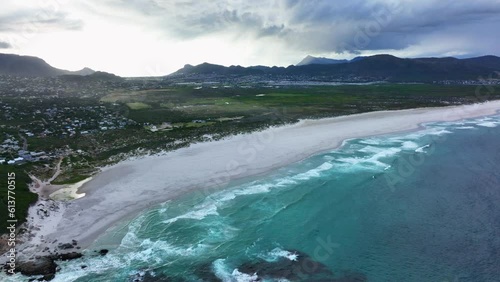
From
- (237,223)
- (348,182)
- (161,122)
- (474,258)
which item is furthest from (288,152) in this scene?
(161,122)

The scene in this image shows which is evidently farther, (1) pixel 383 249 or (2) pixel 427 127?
(2) pixel 427 127

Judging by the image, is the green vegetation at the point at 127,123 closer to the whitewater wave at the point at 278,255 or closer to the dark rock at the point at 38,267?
the dark rock at the point at 38,267

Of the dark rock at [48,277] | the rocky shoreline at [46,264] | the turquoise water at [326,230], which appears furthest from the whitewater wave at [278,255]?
the dark rock at [48,277]

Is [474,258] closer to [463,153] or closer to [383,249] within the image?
[383,249]

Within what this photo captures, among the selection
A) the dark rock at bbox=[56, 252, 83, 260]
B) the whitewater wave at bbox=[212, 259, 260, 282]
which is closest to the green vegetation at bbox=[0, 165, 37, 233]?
the dark rock at bbox=[56, 252, 83, 260]

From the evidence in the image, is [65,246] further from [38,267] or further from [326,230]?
[326,230]

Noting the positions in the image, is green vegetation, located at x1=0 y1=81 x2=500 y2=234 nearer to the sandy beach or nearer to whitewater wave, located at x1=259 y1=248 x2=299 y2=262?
the sandy beach

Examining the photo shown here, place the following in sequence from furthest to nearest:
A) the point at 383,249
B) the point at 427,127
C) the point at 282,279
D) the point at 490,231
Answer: the point at 427,127, the point at 490,231, the point at 383,249, the point at 282,279

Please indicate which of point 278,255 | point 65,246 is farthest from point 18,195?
point 278,255
